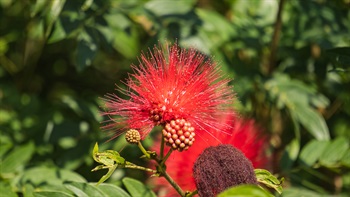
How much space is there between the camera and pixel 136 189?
1.67 metres

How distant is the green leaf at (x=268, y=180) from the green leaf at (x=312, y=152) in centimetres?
63

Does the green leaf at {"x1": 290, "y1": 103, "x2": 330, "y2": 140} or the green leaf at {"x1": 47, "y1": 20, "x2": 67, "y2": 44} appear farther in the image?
the green leaf at {"x1": 290, "y1": 103, "x2": 330, "y2": 140}

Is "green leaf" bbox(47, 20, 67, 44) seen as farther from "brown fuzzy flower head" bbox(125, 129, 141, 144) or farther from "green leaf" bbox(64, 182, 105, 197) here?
"brown fuzzy flower head" bbox(125, 129, 141, 144)

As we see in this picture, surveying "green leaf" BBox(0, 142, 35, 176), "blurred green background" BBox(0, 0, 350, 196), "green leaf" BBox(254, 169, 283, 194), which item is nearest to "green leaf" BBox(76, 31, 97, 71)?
"blurred green background" BBox(0, 0, 350, 196)

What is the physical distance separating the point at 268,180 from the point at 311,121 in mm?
935

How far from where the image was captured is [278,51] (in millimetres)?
2576

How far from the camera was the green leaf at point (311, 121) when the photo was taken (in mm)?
2309

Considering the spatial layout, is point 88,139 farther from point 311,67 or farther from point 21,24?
point 311,67

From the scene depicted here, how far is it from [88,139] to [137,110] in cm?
82

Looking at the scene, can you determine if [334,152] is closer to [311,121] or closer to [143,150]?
[311,121]

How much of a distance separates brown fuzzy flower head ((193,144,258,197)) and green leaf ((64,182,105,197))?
0.31m

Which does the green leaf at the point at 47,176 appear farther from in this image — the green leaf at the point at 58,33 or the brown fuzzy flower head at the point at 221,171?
the brown fuzzy flower head at the point at 221,171

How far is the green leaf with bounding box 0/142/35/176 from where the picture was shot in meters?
1.99

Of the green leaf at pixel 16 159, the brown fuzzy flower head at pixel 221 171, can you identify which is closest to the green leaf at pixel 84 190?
the brown fuzzy flower head at pixel 221 171
